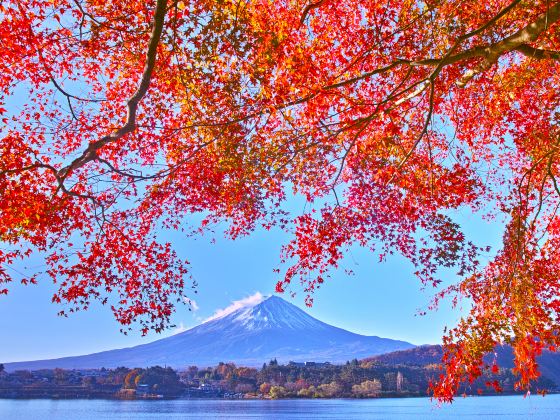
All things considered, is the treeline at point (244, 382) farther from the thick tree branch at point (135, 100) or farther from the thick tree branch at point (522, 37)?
the thick tree branch at point (135, 100)

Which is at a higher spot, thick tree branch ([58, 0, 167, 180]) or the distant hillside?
thick tree branch ([58, 0, 167, 180])

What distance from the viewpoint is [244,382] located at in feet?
264

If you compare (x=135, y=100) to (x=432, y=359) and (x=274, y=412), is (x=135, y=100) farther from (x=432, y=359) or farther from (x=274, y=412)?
(x=432, y=359)

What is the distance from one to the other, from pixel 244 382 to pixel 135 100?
3132 inches

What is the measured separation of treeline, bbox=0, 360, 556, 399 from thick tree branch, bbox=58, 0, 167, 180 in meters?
60.2

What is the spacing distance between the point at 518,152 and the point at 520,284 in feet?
17.6

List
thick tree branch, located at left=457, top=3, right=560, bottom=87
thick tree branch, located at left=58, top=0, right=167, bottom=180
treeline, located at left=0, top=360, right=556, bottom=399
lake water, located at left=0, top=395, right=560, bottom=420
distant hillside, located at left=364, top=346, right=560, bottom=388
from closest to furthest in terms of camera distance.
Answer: thick tree branch, located at left=58, top=0, right=167, bottom=180
thick tree branch, located at left=457, top=3, right=560, bottom=87
lake water, located at left=0, top=395, right=560, bottom=420
treeline, located at left=0, top=360, right=556, bottom=399
distant hillside, located at left=364, top=346, right=560, bottom=388

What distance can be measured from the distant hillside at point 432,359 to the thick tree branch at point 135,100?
61536 mm

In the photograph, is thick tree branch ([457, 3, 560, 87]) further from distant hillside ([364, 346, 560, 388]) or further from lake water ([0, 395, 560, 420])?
distant hillside ([364, 346, 560, 388])

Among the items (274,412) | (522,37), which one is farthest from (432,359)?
(522,37)

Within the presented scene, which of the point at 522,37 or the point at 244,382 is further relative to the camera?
the point at 244,382

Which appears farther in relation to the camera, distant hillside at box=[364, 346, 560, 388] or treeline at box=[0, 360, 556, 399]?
distant hillside at box=[364, 346, 560, 388]

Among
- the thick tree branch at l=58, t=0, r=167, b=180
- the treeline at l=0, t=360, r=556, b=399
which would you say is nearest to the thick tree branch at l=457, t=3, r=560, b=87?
the thick tree branch at l=58, t=0, r=167, b=180

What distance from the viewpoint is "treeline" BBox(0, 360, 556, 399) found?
65938 millimetres
